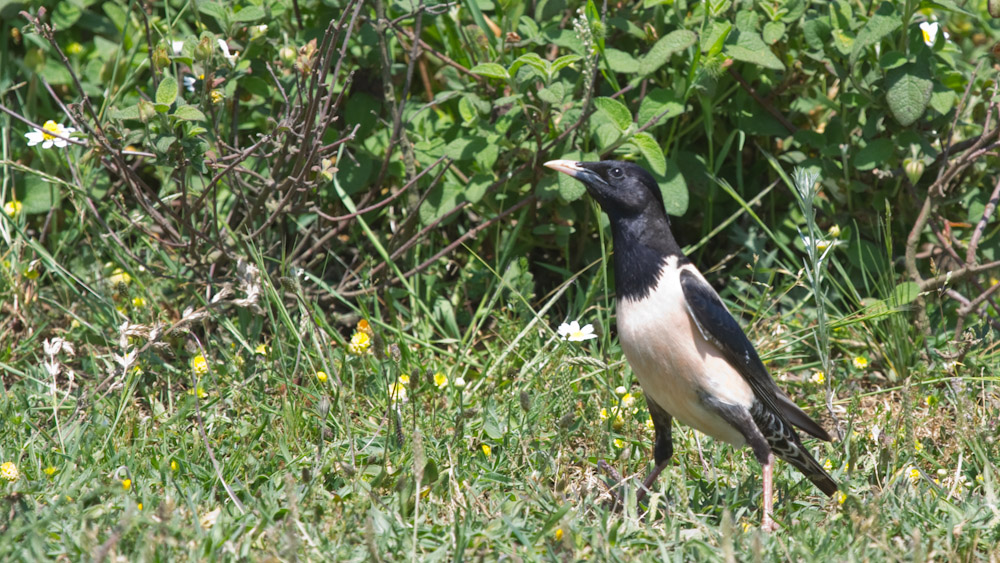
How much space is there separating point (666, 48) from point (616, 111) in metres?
0.36

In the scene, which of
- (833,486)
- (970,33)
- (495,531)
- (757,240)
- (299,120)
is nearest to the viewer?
(495,531)

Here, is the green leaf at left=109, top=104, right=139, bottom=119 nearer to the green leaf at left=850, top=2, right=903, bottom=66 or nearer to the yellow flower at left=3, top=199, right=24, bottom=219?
the yellow flower at left=3, top=199, right=24, bottom=219

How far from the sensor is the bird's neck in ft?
13.3

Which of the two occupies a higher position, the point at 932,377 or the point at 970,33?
the point at 970,33

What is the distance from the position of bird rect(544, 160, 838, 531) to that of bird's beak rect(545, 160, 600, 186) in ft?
0.88

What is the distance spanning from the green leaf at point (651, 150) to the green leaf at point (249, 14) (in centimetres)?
167

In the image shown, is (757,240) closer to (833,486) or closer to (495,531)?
(833,486)

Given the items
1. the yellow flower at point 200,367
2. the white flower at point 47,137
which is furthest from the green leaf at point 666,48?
the white flower at point 47,137

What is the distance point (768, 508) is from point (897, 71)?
7.17 ft

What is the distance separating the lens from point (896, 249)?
5566 mm

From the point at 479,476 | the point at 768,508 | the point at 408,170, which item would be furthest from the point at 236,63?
the point at 768,508

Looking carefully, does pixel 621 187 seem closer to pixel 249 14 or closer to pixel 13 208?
pixel 249 14

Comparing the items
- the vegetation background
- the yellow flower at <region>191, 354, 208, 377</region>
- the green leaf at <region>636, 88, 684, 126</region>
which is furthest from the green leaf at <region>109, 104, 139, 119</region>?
the green leaf at <region>636, 88, 684, 126</region>

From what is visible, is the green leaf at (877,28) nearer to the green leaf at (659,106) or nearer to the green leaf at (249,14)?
the green leaf at (659,106)
